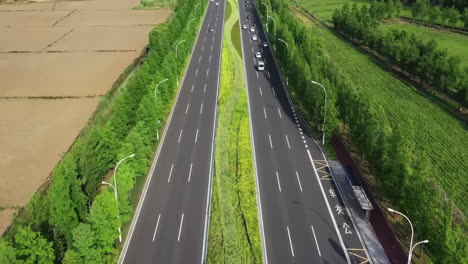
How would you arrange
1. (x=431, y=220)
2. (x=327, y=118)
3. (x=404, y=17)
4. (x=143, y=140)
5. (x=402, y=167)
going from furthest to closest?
(x=404, y=17), (x=327, y=118), (x=143, y=140), (x=402, y=167), (x=431, y=220)

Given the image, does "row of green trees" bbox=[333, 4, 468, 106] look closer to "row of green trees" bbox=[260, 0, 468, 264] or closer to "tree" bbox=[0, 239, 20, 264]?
"row of green trees" bbox=[260, 0, 468, 264]

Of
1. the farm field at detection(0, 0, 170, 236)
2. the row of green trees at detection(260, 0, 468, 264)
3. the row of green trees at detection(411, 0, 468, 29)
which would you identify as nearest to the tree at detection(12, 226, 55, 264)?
the farm field at detection(0, 0, 170, 236)

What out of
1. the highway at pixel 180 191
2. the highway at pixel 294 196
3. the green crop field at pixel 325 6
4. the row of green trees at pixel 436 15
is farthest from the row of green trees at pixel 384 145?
the green crop field at pixel 325 6

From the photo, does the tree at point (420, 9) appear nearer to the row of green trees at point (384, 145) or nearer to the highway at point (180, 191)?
the row of green trees at point (384, 145)

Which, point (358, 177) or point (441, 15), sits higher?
point (441, 15)

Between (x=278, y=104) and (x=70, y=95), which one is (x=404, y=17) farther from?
(x=70, y=95)

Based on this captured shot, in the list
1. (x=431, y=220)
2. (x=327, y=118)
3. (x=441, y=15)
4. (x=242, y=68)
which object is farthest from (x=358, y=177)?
(x=441, y=15)
